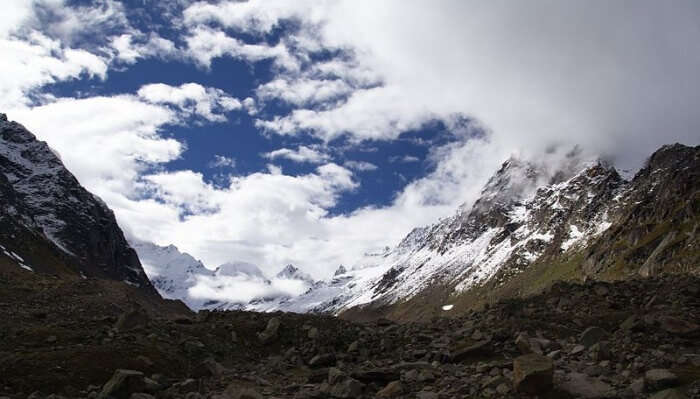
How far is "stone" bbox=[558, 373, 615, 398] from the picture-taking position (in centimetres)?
1304

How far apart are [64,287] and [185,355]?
3213 centimetres

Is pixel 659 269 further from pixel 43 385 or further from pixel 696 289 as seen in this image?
pixel 43 385

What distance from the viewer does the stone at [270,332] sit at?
25859mm

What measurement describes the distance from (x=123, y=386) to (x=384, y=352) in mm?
10852

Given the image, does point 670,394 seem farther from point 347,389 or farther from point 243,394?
point 243,394

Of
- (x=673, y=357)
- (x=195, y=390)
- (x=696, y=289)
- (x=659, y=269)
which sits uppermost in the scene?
(x=659, y=269)

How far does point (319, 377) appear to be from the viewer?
1816 centimetres

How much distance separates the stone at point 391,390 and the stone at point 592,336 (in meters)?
7.62

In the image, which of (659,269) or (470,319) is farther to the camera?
(659,269)

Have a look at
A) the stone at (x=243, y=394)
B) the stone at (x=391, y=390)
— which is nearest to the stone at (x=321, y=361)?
the stone at (x=243, y=394)

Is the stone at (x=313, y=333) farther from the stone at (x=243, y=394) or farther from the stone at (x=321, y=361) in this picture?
the stone at (x=243, y=394)

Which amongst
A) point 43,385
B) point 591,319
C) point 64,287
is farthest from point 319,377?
point 64,287

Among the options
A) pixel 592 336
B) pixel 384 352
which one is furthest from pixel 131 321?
pixel 592 336

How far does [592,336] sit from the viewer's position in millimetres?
19203
